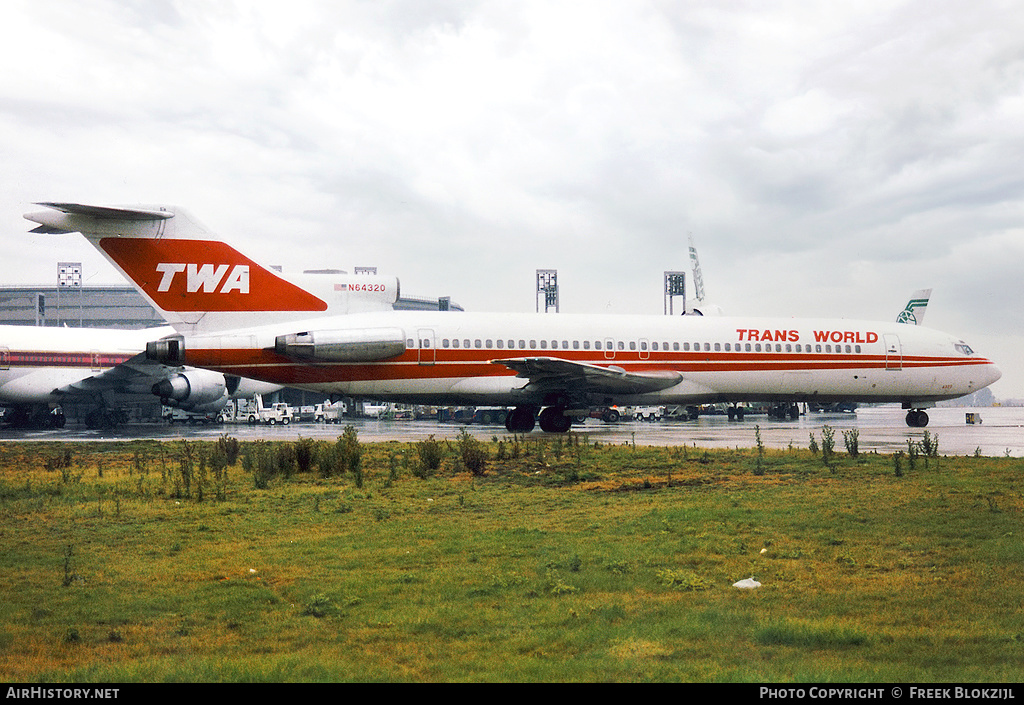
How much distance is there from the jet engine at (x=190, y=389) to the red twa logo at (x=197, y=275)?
978cm

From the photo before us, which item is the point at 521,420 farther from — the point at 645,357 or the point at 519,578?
the point at 519,578

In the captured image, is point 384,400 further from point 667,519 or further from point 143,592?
point 143,592

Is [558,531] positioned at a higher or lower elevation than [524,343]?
lower

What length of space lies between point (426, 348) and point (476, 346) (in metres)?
1.48

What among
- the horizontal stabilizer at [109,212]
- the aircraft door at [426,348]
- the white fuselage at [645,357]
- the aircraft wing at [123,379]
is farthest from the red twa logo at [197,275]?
the aircraft wing at [123,379]

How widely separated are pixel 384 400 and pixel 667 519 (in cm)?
1516

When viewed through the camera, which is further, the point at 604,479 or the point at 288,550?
the point at 604,479

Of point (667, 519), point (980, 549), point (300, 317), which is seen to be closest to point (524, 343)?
point (300, 317)

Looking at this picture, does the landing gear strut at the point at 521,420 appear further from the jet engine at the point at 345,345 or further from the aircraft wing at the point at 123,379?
the aircraft wing at the point at 123,379

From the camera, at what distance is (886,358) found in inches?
1045

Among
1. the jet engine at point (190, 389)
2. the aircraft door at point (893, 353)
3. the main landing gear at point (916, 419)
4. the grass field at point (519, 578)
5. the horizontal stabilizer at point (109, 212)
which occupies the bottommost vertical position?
the grass field at point (519, 578)

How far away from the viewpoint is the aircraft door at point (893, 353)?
26562mm

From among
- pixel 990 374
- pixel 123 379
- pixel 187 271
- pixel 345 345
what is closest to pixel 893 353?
pixel 990 374

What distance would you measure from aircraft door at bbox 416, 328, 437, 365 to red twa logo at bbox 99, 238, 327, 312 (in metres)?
3.62
